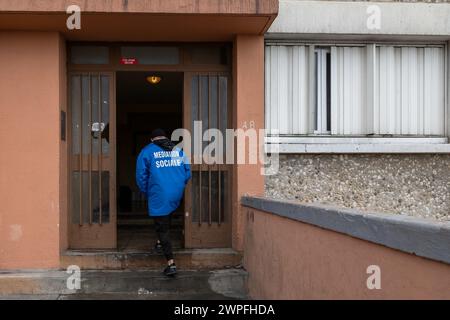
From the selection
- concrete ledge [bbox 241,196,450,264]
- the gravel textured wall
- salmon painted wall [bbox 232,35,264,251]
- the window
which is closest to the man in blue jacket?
salmon painted wall [bbox 232,35,264,251]

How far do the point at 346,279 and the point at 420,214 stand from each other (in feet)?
14.3

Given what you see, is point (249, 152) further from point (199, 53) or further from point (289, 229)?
point (289, 229)

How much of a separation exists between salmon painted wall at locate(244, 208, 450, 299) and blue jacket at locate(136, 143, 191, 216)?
3.39ft

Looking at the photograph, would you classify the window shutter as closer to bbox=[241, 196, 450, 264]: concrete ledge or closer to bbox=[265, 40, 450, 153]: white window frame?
bbox=[265, 40, 450, 153]: white window frame

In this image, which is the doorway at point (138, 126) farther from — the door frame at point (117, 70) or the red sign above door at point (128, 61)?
the red sign above door at point (128, 61)

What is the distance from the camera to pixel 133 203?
1349 cm

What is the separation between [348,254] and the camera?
301 cm

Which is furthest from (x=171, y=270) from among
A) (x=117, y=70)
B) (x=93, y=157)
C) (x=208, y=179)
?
(x=117, y=70)

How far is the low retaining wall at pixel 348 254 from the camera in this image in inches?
86.7

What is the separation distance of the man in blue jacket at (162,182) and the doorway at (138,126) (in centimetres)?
116

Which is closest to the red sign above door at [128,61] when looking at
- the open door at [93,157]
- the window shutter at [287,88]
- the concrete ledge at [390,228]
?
the open door at [93,157]

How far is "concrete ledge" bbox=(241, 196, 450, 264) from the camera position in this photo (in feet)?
6.98

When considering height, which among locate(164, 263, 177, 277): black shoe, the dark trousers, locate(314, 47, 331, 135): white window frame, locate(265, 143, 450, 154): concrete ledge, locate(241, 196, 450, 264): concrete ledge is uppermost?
locate(314, 47, 331, 135): white window frame
